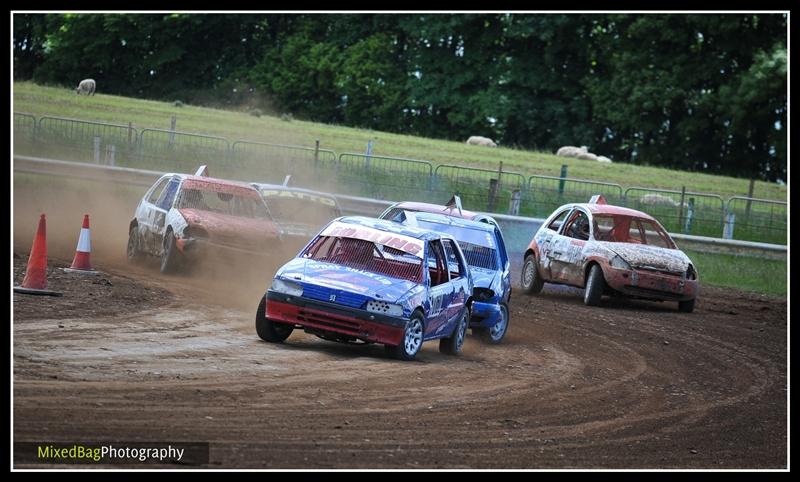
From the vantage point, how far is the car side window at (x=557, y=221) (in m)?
23.3

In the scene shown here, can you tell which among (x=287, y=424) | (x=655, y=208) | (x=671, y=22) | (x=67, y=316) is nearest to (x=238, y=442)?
(x=287, y=424)

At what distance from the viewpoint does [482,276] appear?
16.8 meters

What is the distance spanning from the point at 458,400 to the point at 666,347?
633 centimetres

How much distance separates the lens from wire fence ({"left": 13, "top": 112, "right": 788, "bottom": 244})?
32.5 metres

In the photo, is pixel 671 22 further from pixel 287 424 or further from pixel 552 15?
pixel 287 424

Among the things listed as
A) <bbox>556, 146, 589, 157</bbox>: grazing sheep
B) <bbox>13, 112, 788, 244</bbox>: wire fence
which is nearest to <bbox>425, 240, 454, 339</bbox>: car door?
<bbox>13, 112, 788, 244</bbox>: wire fence

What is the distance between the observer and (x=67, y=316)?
13.8m

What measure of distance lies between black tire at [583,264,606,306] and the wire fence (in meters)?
10.0

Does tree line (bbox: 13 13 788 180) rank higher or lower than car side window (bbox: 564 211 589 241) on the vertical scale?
higher

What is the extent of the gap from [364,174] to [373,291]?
63.9ft

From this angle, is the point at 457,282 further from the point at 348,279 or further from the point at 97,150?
the point at 97,150

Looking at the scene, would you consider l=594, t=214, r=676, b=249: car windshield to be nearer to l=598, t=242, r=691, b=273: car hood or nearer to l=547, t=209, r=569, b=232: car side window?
l=598, t=242, r=691, b=273: car hood

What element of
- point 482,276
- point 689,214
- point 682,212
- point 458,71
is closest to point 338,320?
point 482,276

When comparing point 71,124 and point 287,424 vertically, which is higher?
point 71,124
